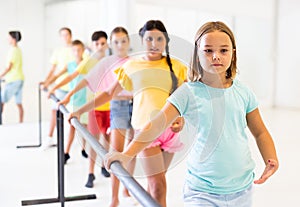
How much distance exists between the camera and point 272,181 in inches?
138

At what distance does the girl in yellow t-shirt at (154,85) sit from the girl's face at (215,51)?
29.3 inches

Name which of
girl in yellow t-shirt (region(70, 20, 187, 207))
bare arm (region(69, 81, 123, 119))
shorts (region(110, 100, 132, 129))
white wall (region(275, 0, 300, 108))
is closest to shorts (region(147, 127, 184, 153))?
girl in yellow t-shirt (region(70, 20, 187, 207))

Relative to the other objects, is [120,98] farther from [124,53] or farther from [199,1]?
[199,1]

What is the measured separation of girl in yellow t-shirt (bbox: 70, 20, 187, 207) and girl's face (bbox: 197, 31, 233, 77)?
2.44 ft

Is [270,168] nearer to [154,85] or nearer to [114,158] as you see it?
[114,158]

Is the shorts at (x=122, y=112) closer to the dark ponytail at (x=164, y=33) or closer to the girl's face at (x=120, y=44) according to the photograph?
the girl's face at (x=120, y=44)

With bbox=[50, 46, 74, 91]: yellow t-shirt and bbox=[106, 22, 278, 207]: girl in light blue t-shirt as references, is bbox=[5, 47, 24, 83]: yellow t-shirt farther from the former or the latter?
bbox=[106, 22, 278, 207]: girl in light blue t-shirt

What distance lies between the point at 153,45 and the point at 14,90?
170 inches

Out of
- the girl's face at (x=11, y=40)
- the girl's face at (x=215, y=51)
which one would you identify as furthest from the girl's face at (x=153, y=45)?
the girl's face at (x=11, y=40)

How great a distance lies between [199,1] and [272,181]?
18.3ft

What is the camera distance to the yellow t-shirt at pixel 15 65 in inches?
232

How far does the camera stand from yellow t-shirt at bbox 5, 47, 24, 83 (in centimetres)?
589

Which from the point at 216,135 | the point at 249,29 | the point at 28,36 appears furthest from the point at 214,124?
the point at 249,29

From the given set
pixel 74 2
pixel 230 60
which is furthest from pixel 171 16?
pixel 230 60
